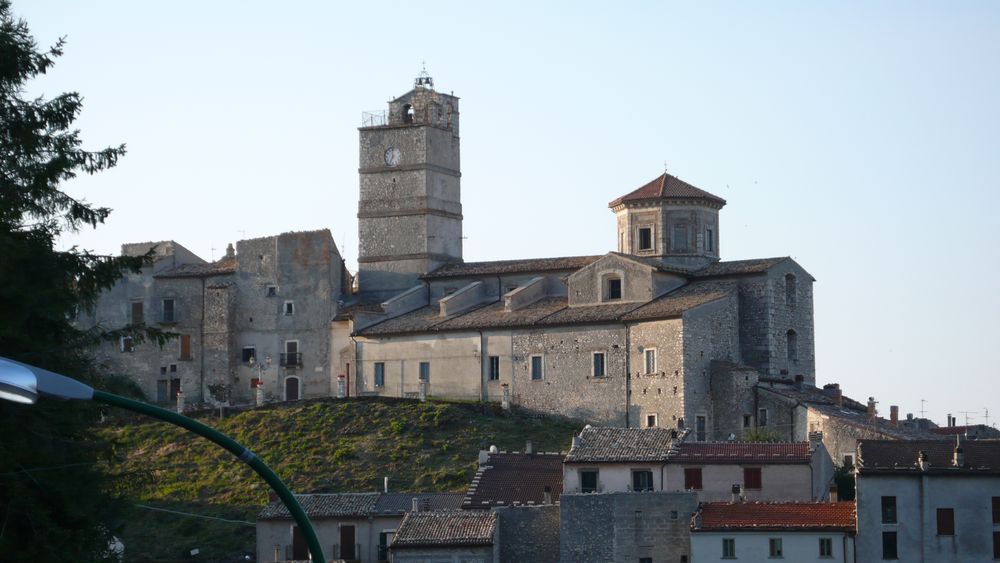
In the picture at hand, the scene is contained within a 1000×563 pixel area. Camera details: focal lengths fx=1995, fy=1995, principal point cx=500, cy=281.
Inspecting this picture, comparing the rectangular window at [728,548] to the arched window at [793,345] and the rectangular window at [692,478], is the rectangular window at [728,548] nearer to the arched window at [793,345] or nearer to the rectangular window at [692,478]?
the rectangular window at [692,478]

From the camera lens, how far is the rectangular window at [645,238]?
7400 centimetres

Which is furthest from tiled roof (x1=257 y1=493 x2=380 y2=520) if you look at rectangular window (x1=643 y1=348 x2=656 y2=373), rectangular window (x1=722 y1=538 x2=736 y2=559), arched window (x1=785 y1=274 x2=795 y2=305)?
arched window (x1=785 y1=274 x2=795 y2=305)

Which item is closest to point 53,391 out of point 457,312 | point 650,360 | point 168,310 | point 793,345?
point 650,360

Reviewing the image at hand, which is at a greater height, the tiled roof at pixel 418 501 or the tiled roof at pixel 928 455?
the tiled roof at pixel 928 455

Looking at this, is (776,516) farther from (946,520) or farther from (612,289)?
(612,289)

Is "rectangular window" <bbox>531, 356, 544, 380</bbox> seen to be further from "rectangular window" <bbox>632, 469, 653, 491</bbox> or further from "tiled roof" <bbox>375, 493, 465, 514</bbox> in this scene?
"rectangular window" <bbox>632, 469, 653, 491</bbox>

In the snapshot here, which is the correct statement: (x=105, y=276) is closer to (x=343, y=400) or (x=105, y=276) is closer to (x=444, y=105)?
(x=343, y=400)

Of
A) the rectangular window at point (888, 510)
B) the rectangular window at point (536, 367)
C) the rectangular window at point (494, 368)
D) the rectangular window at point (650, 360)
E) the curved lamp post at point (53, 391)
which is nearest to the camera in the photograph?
the curved lamp post at point (53, 391)

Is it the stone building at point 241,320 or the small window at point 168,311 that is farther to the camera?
the small window at point 168,311

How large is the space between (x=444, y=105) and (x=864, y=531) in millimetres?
35510

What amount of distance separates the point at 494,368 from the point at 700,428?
848 cm

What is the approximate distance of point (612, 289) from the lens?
233 feet

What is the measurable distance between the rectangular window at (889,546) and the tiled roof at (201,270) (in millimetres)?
35705

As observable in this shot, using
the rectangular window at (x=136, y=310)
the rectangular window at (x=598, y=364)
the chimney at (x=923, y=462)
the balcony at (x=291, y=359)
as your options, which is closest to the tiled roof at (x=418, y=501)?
the rectangular window at (x=598, y=364)
